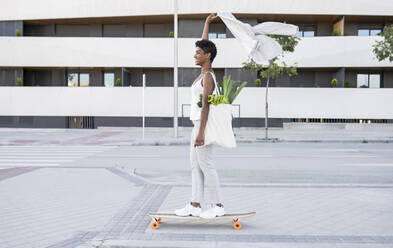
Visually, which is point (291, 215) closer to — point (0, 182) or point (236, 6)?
point (0, 182)

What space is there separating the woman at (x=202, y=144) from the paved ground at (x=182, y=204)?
210mm

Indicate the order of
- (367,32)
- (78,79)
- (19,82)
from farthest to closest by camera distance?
(78,79) → (367,32) → (19,82)

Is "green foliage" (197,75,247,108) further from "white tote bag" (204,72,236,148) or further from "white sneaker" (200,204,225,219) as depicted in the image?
"white sneaker" (200,204,225,219)

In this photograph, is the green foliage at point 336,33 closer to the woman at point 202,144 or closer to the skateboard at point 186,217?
the woman at point 202,144

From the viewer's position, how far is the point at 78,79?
2775 cm

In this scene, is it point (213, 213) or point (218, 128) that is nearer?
point (218, 128)

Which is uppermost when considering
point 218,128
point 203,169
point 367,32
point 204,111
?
point 367,32

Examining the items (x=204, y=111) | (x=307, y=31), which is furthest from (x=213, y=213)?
(x=307, y=31)

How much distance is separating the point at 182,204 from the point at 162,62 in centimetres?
2084

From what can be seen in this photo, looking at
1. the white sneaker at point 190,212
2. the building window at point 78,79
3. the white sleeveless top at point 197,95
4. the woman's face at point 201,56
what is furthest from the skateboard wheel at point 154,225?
the building window at point 78,79

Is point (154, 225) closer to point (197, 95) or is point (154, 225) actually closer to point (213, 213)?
point (213, 213)

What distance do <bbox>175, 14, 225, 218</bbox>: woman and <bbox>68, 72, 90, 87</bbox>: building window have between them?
2479 centimetres

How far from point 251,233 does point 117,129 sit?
72.8 ft

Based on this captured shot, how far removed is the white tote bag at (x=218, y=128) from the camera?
418 cm
